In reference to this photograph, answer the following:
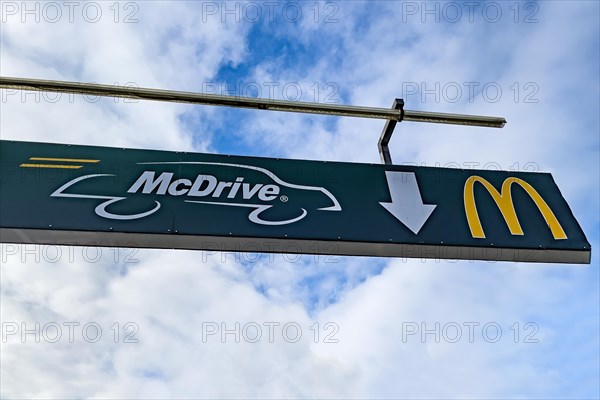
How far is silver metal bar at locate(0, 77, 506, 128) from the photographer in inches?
163

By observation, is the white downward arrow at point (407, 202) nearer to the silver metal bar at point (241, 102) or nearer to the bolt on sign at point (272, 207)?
the bolt on sign at point (272, 207)

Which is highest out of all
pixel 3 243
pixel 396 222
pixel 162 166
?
pixel 162 166

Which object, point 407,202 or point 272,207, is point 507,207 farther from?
point 272,207

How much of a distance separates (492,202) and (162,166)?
7.78 feet

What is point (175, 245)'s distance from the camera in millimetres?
3850

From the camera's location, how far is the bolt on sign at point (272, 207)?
3.78 m

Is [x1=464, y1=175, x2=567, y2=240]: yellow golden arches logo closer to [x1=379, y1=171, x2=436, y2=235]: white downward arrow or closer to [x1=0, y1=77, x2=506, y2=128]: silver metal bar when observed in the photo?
[x1=379, y1=171, x2=436, y2=235]: white downward arrow

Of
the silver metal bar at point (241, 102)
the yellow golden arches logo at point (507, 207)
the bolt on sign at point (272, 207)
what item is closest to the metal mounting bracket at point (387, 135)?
the silver metal bar at point (241, 102)

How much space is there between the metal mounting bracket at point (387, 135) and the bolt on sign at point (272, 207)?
0.75 ft

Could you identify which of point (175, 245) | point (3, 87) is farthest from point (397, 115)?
point (3, 87)

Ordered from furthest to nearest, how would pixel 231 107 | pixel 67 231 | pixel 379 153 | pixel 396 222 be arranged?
1. pixel 379 153
2. pixel 231 107
3. pixel 396 222
4. pixel 67 231

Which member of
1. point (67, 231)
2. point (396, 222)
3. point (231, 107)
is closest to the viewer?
point (67, 231)

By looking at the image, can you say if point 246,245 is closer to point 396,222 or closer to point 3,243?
point 396,222

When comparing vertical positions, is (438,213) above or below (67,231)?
above
